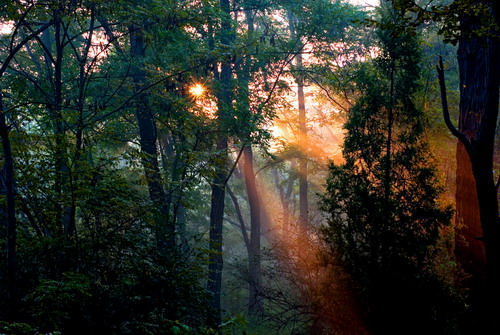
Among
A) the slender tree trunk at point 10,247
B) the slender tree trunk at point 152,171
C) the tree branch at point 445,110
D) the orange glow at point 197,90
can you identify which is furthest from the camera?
the orange glow at point 197,90

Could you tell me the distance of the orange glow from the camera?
9915 millimetres

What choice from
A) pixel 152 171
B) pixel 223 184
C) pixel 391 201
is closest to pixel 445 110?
pixel 391 201

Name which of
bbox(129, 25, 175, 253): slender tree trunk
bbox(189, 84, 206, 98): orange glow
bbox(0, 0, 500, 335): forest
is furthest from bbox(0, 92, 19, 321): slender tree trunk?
bbox(189, 84, 206, 98): orange glow

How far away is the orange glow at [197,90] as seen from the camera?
9915 millimetres

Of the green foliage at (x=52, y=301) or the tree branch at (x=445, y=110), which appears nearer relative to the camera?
the green foliage at (x=52, y=301)

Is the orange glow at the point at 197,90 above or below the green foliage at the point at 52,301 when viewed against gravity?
above

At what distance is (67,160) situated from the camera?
20.2ft

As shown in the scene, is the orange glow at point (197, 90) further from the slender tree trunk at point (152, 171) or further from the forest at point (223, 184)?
the slender tree trunk at point (152, 171)

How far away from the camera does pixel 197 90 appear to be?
1022cm

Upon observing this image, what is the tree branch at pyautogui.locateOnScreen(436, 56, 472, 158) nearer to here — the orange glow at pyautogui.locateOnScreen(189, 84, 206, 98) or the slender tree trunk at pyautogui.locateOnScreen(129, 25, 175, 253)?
the slender tree trunk at pyautogui.locateOnScreen(129, 25, 175, 253)

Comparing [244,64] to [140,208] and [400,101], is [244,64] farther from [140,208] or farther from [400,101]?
[140,208]

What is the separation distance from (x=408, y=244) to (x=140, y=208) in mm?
5159

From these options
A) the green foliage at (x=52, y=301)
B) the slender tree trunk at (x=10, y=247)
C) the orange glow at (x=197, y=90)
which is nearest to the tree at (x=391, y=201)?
the orange glow at (x=197, y=90)

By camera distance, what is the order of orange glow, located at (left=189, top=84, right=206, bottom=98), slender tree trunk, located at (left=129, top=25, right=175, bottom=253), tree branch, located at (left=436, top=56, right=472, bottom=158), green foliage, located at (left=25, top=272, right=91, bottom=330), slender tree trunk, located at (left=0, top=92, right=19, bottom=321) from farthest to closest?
orange glow, located at (left=189, top=84, right=206, bottom=98) < slender tree trunk, located at (left=129, top=25, right=175, bottom=253) < tree branch, located at (left=436, top=56, right=472, bottom=158) < slender tree trunk, located at (left=0, top=92, right=19, bottom=321) < green foliage, located at (left=25, top=272, right=91, bottom=330)
